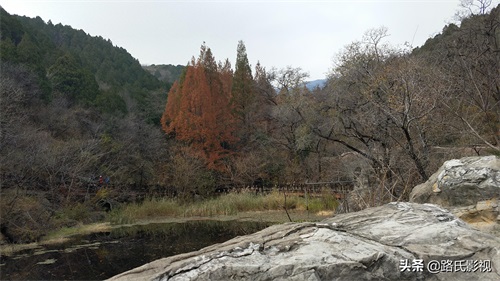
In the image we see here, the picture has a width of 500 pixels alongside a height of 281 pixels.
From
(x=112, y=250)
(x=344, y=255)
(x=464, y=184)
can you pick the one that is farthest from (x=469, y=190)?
(x=112, y=250)

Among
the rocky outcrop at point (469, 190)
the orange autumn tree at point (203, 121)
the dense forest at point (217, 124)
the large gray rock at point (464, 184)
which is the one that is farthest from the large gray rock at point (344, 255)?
the orange autumn tree at point (203, 121)

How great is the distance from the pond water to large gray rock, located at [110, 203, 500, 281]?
5.87 m

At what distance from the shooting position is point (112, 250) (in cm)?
934

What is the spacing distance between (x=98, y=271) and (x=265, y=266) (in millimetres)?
6512

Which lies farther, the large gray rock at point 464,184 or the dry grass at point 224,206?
Answer: the dry grass at point 224,206

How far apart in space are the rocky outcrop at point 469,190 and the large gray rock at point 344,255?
1159 mm

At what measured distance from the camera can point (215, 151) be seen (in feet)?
65.6

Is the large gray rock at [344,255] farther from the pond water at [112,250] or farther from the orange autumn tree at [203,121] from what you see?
the orange autumn tree at [203,121]

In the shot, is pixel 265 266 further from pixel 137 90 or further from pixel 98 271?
pixel 137 90

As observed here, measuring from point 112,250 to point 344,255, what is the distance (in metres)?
8.39

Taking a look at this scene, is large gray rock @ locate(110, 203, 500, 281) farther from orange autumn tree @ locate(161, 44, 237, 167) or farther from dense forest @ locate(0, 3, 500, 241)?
orange autumn tree @ locate(161, 44, 237, 167)

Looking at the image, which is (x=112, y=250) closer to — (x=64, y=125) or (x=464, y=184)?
(x=464, y=184)

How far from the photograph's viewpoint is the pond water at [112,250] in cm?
748

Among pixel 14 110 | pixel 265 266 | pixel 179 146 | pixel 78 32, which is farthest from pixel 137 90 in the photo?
pixel 265 266
